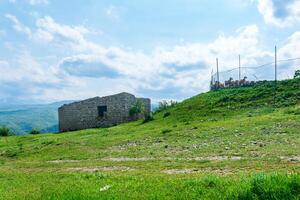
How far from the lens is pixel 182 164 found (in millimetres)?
16734

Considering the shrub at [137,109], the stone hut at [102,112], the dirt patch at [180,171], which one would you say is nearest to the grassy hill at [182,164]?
the dirt patch at [180,171]

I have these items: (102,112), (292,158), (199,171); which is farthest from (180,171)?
(102,112)

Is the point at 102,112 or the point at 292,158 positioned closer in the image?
the point at 292,158

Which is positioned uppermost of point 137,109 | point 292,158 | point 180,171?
point 137,109

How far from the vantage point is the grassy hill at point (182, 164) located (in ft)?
33.4

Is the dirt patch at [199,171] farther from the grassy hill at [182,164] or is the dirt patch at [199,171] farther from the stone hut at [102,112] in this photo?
the stone hut at [102,112]

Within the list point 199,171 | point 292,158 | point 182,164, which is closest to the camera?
point 199,171

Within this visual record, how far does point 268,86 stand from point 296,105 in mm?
11286

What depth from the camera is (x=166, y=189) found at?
10695 mm

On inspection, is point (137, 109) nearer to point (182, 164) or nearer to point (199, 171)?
point (182, 164)

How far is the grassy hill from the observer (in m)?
10.2

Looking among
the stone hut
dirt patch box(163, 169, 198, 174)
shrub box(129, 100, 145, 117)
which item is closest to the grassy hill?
dirt patch box(163, 169, 198, 174)

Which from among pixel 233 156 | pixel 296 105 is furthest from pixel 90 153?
pixel 296 105

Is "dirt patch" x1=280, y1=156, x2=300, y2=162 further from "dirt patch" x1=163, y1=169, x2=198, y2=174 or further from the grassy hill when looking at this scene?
"dirt patch" x1=163, y1=169, x2=198, y2=174
